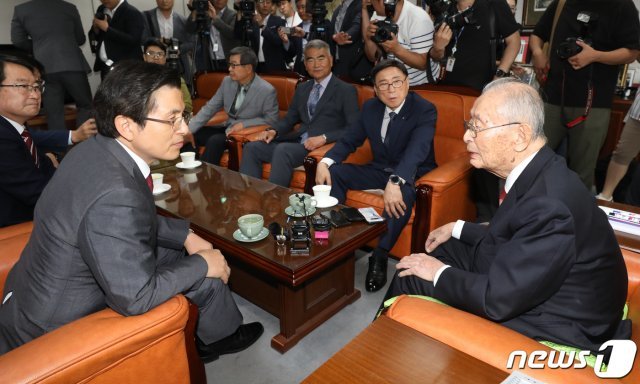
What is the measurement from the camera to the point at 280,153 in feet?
9.51

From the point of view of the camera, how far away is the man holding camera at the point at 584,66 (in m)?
2.38

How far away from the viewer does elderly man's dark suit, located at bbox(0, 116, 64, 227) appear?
5.80 ft

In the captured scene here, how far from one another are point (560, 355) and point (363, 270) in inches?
57.9

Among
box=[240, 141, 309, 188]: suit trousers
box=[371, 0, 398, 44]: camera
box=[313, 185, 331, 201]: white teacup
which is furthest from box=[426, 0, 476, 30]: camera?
box=[313, 185, 331, 201]: white teacup

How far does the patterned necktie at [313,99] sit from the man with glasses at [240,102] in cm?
39

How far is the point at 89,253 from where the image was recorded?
1089 mm

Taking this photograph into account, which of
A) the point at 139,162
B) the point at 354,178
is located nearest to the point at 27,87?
the point at 139,162

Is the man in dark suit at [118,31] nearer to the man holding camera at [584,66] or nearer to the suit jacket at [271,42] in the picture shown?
the suit jacket at [271,42]

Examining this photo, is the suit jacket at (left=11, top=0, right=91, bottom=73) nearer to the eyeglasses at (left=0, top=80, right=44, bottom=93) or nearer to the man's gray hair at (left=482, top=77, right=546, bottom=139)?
the eyeglasses at (left=0, top=80, right=44, bottom=93)

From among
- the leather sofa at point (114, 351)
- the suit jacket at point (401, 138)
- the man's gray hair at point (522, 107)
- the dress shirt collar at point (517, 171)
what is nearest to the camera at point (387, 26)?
the suit jacket at point (401, 138)

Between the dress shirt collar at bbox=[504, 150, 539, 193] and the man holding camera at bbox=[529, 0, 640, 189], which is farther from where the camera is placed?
the man holding camera at bbox=[529, 0, 640, 189]

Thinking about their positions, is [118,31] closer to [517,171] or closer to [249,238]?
[249,238]

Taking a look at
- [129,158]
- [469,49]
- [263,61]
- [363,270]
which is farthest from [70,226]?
[263,61]

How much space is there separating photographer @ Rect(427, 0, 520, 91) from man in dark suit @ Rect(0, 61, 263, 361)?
81.7 inches
